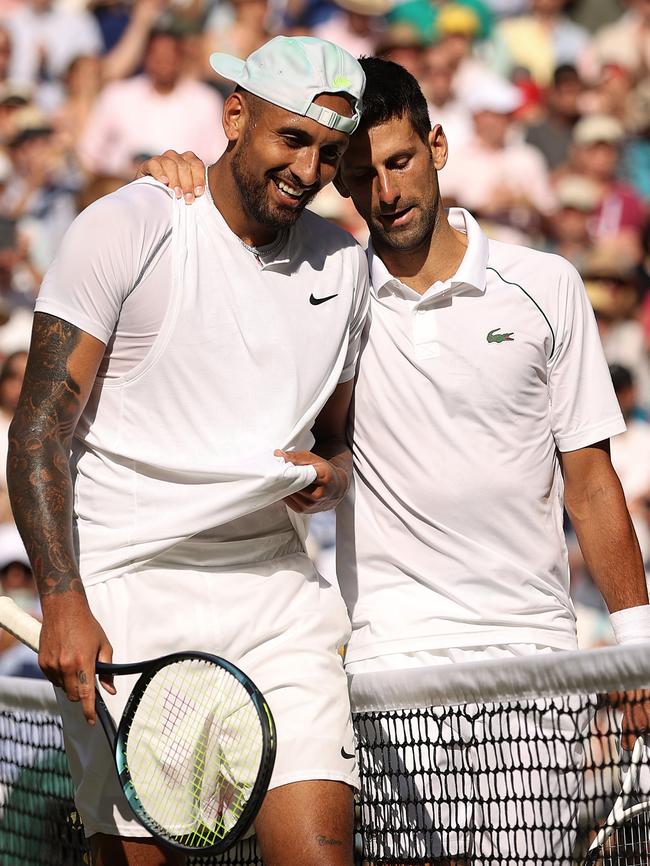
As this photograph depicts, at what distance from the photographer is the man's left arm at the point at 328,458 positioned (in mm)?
3328

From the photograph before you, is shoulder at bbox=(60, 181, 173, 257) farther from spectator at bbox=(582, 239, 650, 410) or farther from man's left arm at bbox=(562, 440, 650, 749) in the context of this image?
spectator at bbox=(582, 239, 650, 410)

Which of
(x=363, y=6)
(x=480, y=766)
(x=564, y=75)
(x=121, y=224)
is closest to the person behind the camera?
(x=121, y=224)

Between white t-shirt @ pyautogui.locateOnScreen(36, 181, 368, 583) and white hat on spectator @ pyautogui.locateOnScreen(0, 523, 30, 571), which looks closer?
white t-shirt @ pyautogui.locateOnScreen(36, 181, 368, 583)

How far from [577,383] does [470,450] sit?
0.39 meters

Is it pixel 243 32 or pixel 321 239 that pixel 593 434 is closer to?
pixel 321 239

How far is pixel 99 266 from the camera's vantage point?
3174 millimetres

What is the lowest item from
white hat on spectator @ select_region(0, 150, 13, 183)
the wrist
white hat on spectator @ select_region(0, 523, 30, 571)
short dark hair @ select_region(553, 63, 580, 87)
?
the wrist

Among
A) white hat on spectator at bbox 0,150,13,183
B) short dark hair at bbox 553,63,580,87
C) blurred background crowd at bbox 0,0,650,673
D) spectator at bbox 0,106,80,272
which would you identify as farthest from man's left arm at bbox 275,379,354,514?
short dark hair at bbox 553,63,580,87

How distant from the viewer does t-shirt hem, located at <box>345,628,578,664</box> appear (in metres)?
3.72

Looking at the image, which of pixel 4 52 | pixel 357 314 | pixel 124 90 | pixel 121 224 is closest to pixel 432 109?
pixel 124 90

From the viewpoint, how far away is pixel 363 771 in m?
3.58

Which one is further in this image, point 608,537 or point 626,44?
point 626,44

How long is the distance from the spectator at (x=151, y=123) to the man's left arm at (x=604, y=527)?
19.8ft

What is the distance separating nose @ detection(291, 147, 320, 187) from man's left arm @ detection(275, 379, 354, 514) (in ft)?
2.18
